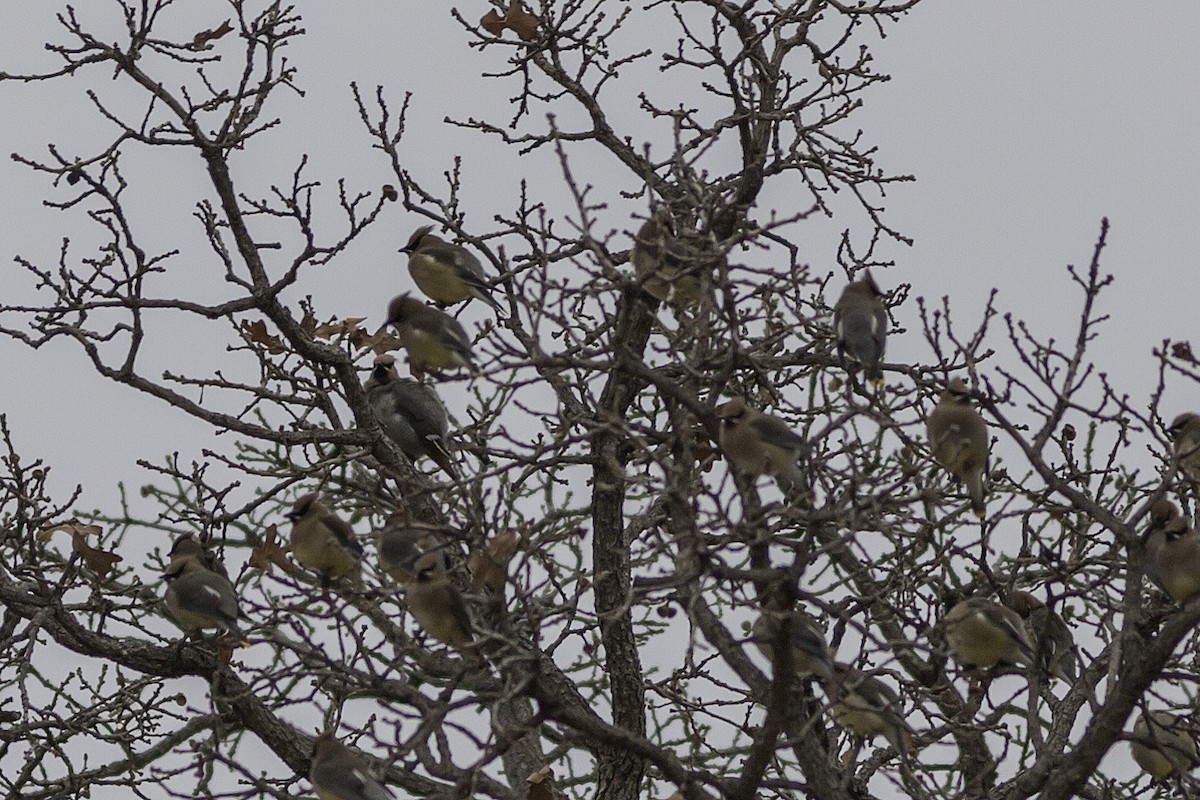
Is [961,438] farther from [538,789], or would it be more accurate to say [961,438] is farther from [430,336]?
[430,336]

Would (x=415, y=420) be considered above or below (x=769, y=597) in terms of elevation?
above

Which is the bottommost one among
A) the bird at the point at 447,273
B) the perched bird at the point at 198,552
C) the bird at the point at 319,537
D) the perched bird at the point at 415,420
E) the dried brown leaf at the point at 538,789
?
the dried brown leaf at the point at 538,789

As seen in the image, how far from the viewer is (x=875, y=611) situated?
6605 millimetres

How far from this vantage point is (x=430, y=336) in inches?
258

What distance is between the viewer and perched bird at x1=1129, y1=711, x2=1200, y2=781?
5031 mm

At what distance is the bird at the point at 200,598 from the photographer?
5.93 meters

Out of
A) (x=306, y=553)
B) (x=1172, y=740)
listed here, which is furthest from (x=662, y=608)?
(x=1172, y=740)

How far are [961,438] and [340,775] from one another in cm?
244

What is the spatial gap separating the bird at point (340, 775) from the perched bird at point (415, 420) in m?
1.45

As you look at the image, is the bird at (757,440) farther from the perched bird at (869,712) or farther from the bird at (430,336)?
the bird at (430,336)

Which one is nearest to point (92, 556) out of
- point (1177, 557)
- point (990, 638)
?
point (990, 638)

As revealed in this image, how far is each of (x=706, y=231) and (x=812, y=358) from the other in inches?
78.4

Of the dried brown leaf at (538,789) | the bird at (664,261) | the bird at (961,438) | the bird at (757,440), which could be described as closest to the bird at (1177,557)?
the bird at (961,438)

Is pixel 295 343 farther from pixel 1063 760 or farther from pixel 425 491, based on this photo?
pixel 1063 760
